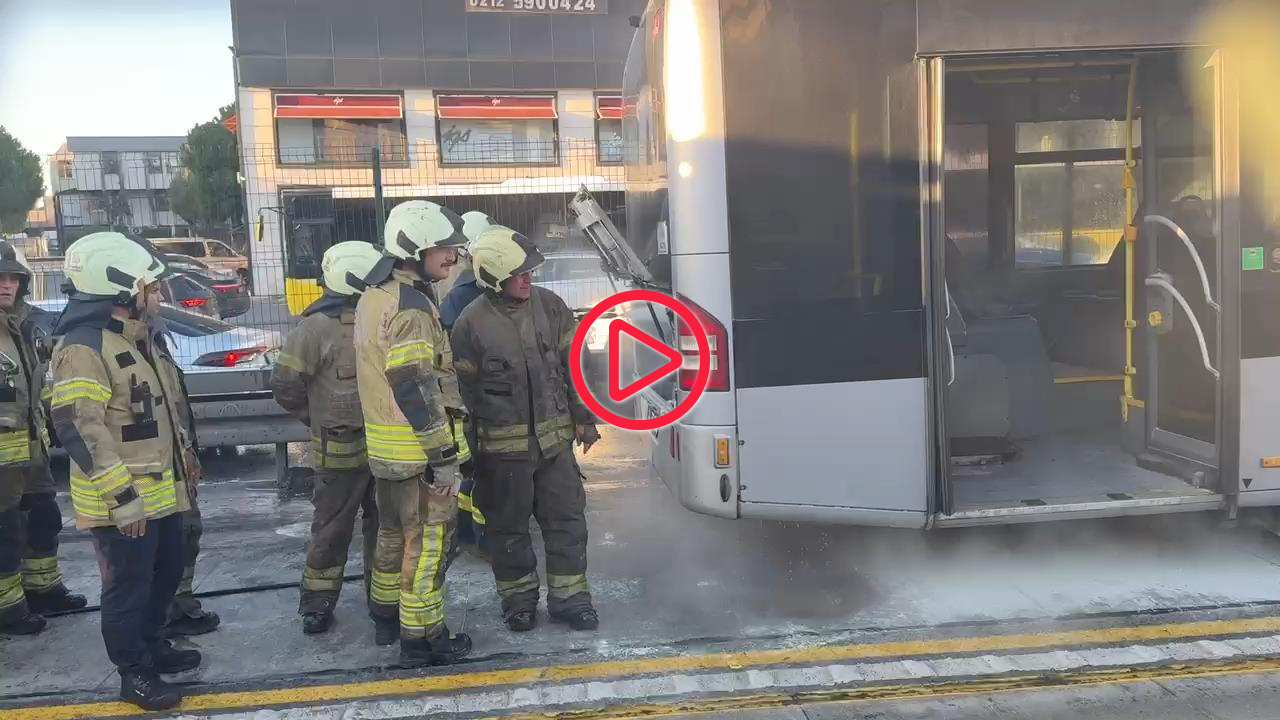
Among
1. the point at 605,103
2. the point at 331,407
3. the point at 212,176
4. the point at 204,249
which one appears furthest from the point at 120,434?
the point at 212,176

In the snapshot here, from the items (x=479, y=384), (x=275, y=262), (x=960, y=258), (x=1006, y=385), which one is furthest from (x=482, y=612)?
(x=275, y=262)

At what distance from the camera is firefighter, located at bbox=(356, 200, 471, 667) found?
4.25 m

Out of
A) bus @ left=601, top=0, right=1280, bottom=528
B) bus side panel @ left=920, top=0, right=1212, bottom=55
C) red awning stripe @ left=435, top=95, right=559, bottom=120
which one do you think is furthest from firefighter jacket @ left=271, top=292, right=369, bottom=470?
red awning stripe @ left=435, top=95, right=559, bottom=120

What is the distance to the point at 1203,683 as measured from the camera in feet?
13.4

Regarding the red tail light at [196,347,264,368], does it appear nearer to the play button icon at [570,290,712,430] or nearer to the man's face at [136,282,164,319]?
the play button icon at [570,290,712,430]

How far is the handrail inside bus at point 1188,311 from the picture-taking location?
5302 mm

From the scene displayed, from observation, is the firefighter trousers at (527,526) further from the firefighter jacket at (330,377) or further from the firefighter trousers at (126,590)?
the firefighter trousers at (126,590)

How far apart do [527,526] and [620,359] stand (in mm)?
2001

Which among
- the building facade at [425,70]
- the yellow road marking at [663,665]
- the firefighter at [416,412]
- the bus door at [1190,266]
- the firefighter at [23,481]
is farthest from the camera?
the building facade at [425,70]

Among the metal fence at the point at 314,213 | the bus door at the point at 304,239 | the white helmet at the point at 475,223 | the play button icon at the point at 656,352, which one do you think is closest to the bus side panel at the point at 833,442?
the play button icon at the point at 656,352

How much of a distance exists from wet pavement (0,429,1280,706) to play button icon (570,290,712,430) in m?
0.93

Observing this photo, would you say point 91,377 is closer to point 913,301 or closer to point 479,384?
point 479,384

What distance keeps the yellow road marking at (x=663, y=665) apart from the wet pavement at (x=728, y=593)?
8cm

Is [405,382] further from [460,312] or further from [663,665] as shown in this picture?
[663,665]
